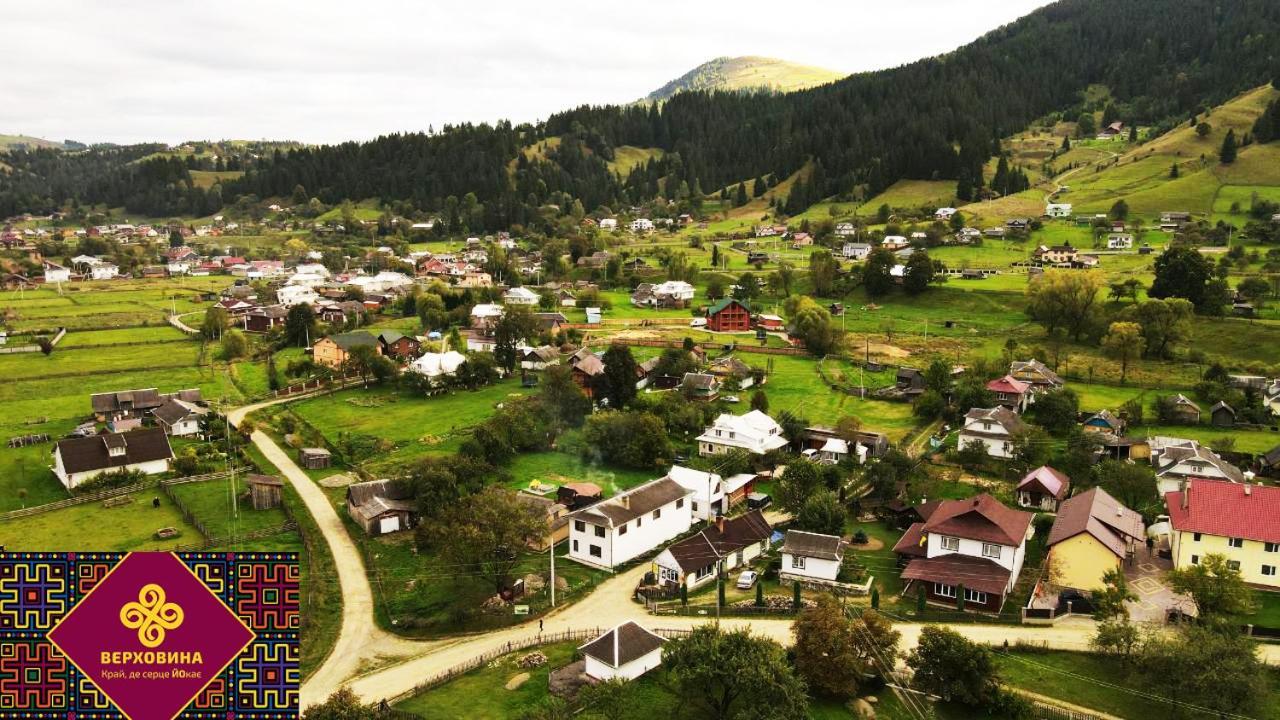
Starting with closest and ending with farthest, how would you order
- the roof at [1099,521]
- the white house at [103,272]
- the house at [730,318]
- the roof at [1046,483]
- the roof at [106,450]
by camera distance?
the roof at [1099,521] → the roof at [1046,483] → the roof at [106,450] → the house at [730,318] → the white house at [103,272]

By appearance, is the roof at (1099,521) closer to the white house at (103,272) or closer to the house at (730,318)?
the house at (730,318)

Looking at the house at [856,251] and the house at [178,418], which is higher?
the house at [856,251]

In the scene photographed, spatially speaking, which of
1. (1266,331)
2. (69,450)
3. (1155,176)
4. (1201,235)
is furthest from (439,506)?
(1155,176)

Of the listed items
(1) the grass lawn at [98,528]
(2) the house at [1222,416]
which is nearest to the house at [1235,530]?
(2) the house at [1222,416]

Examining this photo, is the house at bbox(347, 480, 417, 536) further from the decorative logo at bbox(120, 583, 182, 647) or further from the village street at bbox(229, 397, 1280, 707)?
the decorative logo at bbox(120, 583, 182, 647)

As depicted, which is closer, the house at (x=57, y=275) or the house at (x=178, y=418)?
the house at (x=178, y=418)

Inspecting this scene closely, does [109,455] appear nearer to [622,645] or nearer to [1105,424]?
[622,645]

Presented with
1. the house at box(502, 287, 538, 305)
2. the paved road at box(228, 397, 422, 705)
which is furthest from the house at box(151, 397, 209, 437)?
the house at box(502, 287, 538, 305)
